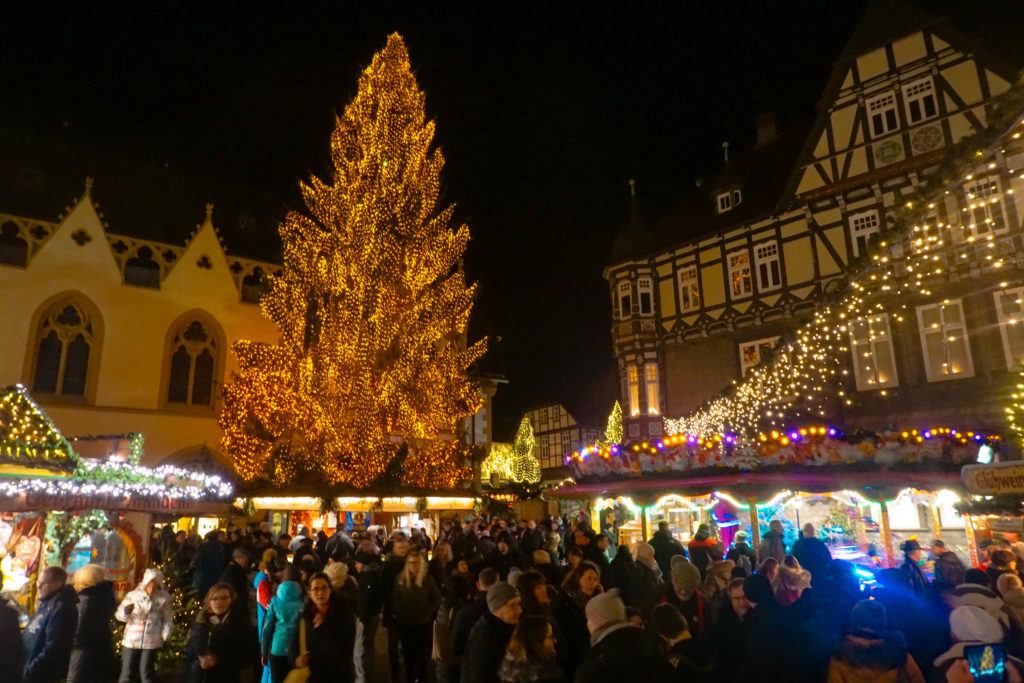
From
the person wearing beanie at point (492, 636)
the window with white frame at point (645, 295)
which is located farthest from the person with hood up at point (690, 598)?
the window with white frame at point (645, 295)

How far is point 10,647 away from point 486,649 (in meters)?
3.62

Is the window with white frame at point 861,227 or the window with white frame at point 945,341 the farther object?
the window with white frame at point 861,227

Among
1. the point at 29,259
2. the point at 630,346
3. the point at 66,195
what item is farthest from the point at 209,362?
the point at 630,346

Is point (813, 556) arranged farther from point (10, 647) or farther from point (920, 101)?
point (920, 101)

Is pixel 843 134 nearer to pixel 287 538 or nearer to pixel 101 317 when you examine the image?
pixel 287 538

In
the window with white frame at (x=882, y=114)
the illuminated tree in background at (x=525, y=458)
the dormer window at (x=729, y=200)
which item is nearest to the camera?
the window with white frame at (x=882, y=114)

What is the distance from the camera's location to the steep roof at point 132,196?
2697 centimetres

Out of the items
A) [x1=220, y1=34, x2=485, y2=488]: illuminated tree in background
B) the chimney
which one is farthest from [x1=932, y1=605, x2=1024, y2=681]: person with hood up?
the chimney

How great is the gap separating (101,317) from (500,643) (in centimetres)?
2632

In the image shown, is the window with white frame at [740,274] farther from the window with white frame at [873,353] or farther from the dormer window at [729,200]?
the window with white frame at [873,353]

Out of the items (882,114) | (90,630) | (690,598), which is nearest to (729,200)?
(882,114)

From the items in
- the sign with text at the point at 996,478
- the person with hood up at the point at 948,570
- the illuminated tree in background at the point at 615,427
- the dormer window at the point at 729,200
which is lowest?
the person with hood up at the point at 948,570

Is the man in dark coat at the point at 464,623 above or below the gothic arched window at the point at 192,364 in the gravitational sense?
below

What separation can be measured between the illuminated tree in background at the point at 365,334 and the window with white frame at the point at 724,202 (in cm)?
1037
